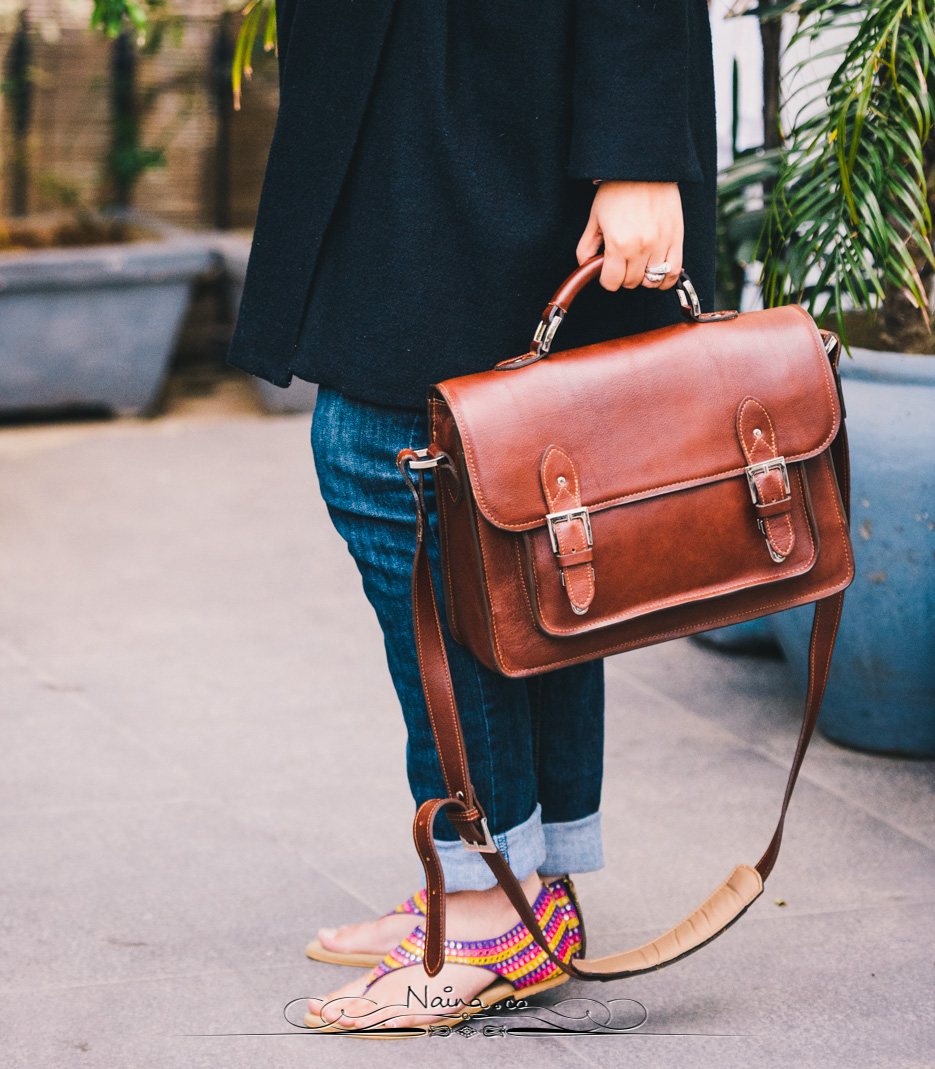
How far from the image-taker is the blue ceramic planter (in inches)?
92.2

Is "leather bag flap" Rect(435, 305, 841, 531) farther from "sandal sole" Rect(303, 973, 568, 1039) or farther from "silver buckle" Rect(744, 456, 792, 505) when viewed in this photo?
"sandal sole" Rect(303, 973, 568, 1039)

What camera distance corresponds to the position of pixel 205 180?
6660 millimetres

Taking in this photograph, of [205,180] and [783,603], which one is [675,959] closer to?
[783,603]

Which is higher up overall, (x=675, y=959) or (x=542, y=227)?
(x=542, y=227)

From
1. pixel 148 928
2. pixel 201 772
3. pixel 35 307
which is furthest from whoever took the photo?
pixel 35 307

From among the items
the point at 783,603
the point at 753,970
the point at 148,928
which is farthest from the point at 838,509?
the point at 148,928

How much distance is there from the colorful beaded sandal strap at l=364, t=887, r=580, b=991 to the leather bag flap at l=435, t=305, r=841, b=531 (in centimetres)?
61

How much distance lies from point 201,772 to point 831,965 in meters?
1.21

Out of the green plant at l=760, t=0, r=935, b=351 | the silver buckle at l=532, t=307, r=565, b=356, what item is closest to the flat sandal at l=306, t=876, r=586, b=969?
the silver buckle at l=532, t=307, r=565, b=356

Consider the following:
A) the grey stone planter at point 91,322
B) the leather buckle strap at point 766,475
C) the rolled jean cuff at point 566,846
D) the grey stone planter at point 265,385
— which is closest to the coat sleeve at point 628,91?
the leather buckle strap at point 766,475

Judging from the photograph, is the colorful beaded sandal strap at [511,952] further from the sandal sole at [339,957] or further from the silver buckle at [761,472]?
the silver buckle at [761,472]

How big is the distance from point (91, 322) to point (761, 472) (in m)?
4.12

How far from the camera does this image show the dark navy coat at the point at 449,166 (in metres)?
1.47

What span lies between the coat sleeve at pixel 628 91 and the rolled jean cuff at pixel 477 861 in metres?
0.81
